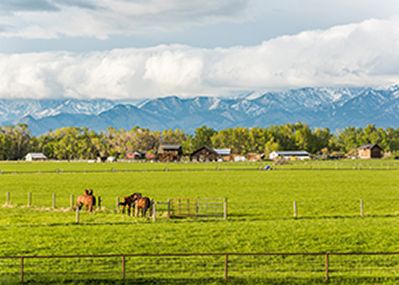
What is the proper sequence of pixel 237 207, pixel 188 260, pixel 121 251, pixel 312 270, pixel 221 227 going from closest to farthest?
pixel 312 270 → pixel 188 260 → pixel 121 251 → pixel 221 227 → pixel 237 207

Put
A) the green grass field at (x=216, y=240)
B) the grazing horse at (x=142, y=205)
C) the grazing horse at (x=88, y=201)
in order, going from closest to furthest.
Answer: the green grass field at (x=216, y=240)
the grazing horse at (x=142, y=205)
the grazing horse at (x=88, y=201)

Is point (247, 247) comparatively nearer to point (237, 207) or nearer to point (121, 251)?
point (121, 251)

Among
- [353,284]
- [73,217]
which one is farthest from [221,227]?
[353,284]

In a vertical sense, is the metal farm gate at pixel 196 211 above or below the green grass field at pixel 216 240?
above

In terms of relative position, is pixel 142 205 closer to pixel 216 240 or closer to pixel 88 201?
pixel 88 201

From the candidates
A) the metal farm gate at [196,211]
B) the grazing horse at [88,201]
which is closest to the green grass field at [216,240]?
the grazing horse at [88,201]

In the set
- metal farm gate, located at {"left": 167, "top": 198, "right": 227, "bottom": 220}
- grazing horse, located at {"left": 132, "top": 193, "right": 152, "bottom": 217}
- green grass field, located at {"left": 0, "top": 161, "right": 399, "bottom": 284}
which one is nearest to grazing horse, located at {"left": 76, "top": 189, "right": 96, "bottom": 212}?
green grass field, located at {"left": 0, "top": 161, "right": 399, "bottom": 284}

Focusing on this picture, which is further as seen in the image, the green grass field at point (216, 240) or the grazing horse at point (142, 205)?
the grazing horse at point (142, 205)

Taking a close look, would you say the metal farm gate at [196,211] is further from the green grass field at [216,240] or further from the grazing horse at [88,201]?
the grazing horse at [88,201]

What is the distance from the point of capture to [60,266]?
2647 centimetres

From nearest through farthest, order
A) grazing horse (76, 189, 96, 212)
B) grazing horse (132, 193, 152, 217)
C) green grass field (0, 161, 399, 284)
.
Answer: green grass field (0, 161, 399, 284) → grazing horse (132, 193, 152, 217) → grazing horse (76, 189, 96, 212)

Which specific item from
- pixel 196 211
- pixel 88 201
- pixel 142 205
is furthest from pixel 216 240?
pixel 88 201

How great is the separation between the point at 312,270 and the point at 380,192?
39920mm

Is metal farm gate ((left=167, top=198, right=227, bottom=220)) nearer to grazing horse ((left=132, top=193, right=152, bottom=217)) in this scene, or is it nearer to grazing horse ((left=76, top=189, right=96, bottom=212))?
grazing horse ((left=132, top=193, right=152, bottom=217))
